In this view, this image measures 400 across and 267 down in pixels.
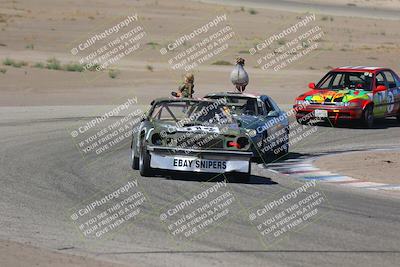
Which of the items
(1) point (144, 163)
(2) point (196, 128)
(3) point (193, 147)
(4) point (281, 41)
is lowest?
(4) point (281, 41)

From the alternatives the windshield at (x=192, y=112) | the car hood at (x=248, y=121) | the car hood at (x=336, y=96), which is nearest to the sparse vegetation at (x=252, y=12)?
the car hood at (x=336, y=96)

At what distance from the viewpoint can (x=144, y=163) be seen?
14977 millimetres

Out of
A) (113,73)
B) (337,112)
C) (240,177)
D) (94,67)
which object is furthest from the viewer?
(94,67)

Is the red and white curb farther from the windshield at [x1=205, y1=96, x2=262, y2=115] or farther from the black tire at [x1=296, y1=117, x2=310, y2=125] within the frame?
the black tire at [x1=296, y1=117, x2=310, y2=125]

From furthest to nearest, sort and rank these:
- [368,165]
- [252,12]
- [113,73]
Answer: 1. [252,12]
2. [113,73]
3. [368,165]

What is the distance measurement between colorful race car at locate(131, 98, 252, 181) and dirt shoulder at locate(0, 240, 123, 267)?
16.6ft

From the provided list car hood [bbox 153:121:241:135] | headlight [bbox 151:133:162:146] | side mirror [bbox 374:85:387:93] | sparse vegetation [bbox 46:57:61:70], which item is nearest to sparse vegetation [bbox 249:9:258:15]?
sparse vegetation [bbox 46:57:61:70]

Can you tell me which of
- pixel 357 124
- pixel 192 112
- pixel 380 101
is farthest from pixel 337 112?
pixel 192 112

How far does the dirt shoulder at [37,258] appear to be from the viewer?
915cm

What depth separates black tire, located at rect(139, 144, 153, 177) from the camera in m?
14.9

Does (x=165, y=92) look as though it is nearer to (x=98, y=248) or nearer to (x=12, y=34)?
(x=12, y=34)

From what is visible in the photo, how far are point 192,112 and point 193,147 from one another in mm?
1483

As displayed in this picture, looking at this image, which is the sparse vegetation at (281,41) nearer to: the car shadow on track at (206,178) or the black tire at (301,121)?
the black tire at (301,121)

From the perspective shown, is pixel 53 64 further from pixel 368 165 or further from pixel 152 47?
pixel 368 165
